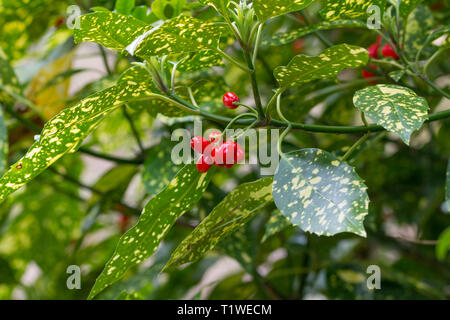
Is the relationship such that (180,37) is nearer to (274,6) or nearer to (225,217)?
(274,6)

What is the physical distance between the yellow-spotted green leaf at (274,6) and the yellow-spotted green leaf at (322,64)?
6cm

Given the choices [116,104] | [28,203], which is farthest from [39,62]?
[116,104]

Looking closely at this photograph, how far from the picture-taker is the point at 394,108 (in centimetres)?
59

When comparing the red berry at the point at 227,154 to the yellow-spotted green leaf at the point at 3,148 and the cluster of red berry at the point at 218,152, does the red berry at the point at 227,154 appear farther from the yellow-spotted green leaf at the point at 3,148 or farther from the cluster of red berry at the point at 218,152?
the yellow-spotted green leaf at the point at 3,148

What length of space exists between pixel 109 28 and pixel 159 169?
376mm

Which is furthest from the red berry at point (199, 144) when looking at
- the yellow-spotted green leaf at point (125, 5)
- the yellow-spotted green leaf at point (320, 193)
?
the yellow-spotted green leaf at point (125, 5)

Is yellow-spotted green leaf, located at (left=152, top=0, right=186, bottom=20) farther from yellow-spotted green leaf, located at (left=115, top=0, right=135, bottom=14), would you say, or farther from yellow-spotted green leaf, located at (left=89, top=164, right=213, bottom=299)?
yellow-spotted green leaf, located at (left=89, top=164, right=213, bottom=299)

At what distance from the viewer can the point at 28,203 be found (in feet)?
4.87

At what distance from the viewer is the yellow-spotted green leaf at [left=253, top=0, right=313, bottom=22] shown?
0.58m

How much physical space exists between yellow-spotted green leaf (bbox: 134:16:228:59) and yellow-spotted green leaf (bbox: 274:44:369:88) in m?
0.09

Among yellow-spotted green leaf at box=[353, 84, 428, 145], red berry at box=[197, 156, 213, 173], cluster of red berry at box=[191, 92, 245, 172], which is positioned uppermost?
yellow-spotted green leaf at box=[353, 84, 428, 145]

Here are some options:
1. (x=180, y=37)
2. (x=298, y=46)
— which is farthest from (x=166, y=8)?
(x=298, y=46)

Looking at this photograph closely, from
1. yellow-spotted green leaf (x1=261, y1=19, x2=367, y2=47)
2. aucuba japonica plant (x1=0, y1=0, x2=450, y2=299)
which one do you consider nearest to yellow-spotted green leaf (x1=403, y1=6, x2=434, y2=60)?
aucuba japonica plant (x1=0, y1=0, x2=450, y2=299)

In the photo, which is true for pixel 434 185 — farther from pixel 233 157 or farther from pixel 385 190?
pixel 233 157
